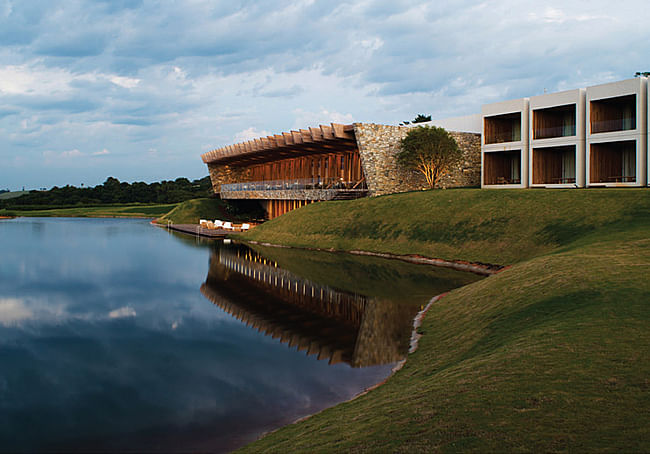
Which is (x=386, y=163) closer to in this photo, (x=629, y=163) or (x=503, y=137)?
(x=503, y=137)

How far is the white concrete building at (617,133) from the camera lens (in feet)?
92.4

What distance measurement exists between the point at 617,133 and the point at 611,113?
240cm

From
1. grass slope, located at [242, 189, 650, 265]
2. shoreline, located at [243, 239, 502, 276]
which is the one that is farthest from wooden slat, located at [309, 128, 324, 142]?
shoreline, located at [243, 239, 502, 276]

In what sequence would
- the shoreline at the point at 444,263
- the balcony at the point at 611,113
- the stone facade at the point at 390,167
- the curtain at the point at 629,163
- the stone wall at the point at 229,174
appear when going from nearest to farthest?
the shoreline at the point at 444,263 < the balcony at the point at 611,113 < the curtain at the point at 629,163 < the stone facade at the point at 390,167 < the stone wall at the point at 229,174

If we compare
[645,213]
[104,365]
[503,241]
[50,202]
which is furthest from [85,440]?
[50,202]

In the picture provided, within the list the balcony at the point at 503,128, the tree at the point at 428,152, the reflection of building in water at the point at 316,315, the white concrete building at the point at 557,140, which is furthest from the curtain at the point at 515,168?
the reflection of building in water at the point at 316,315

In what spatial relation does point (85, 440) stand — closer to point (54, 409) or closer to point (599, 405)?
point (54, 409)

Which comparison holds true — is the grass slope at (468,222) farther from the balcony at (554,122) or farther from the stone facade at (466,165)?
the stone facade at (466,165)

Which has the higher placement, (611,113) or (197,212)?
(611,113)

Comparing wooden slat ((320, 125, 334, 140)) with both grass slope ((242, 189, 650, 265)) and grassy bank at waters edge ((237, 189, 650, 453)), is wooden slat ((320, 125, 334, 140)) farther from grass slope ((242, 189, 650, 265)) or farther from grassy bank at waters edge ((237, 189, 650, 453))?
grassy bank at waters edge ((237, 189, 650, 453))

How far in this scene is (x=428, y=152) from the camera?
36.7 metres

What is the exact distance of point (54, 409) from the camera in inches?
312

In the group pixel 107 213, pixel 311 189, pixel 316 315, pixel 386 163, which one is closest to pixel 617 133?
pixel 386 163

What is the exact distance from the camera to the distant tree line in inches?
3568
